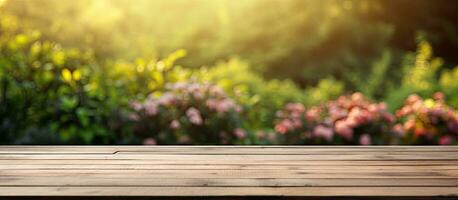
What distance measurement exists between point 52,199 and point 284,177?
0.70 metres

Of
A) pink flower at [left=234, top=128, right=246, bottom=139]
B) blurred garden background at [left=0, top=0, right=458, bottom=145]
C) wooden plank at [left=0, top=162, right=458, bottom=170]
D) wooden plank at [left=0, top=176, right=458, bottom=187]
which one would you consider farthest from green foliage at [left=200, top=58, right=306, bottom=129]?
wooden plank at [left=0, top=176, right=458, bottom=187]

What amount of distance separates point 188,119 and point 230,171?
269 cm

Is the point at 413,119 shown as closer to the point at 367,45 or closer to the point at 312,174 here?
the point at 312,174

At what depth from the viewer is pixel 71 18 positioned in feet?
33.6

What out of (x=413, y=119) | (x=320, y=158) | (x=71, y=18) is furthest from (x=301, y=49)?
(x=320, y=158)

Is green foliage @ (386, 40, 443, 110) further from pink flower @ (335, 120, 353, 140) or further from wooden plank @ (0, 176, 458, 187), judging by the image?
wooden plank @ (0, 176, 458, 187)

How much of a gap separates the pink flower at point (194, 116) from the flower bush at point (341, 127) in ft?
2.01

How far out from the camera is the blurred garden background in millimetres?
4879

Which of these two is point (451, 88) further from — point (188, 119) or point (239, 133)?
point (188, 119)

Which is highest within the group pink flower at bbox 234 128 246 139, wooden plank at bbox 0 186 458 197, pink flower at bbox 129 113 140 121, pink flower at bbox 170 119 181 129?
pink flower at bbox 234 128 246 139

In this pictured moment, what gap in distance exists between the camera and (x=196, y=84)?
499 cm

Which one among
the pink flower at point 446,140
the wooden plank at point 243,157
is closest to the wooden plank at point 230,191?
the wooden plank at point 243,157

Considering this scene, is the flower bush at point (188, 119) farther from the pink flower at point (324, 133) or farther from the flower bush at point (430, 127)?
the flower bush at point (430, 127)

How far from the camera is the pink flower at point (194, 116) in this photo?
470cm
